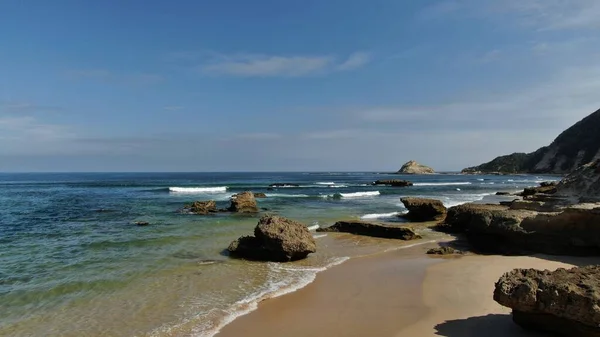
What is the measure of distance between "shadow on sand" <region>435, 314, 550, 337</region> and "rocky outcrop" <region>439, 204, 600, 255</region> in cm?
644

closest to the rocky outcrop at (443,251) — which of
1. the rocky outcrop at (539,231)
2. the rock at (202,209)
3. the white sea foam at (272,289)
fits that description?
the rocky outcrop at (539,231)

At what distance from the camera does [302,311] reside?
7.55 m

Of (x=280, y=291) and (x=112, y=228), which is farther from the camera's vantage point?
(x=112, y=228)

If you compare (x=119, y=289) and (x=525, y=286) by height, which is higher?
(x=525, y=286)

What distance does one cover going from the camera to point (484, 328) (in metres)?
6.30

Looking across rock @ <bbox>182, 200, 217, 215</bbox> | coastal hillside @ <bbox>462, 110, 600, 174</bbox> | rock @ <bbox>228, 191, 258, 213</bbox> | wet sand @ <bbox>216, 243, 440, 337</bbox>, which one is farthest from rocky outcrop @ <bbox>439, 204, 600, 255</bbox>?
coastal hillside @ <bbox>462, 110, 600, 174</bbox>

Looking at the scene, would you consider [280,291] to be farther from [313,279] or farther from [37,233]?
[37,233]

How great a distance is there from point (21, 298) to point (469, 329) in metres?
8.95

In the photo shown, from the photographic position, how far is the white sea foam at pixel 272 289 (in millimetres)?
6977

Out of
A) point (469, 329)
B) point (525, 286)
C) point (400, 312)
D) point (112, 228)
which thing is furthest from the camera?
point (112, 228)

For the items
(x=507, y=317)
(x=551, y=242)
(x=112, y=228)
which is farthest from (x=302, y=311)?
(x=112, y=228)

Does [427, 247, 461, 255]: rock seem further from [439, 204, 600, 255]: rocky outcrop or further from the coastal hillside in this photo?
the coastal hillside

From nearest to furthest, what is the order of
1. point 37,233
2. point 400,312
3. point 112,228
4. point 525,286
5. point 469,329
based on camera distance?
1. point 525,286
2. point 469,329
3. point 400,312
4. point 37,233
5. point 112,228

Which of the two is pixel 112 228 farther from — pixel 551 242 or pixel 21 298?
pixel 551 242
